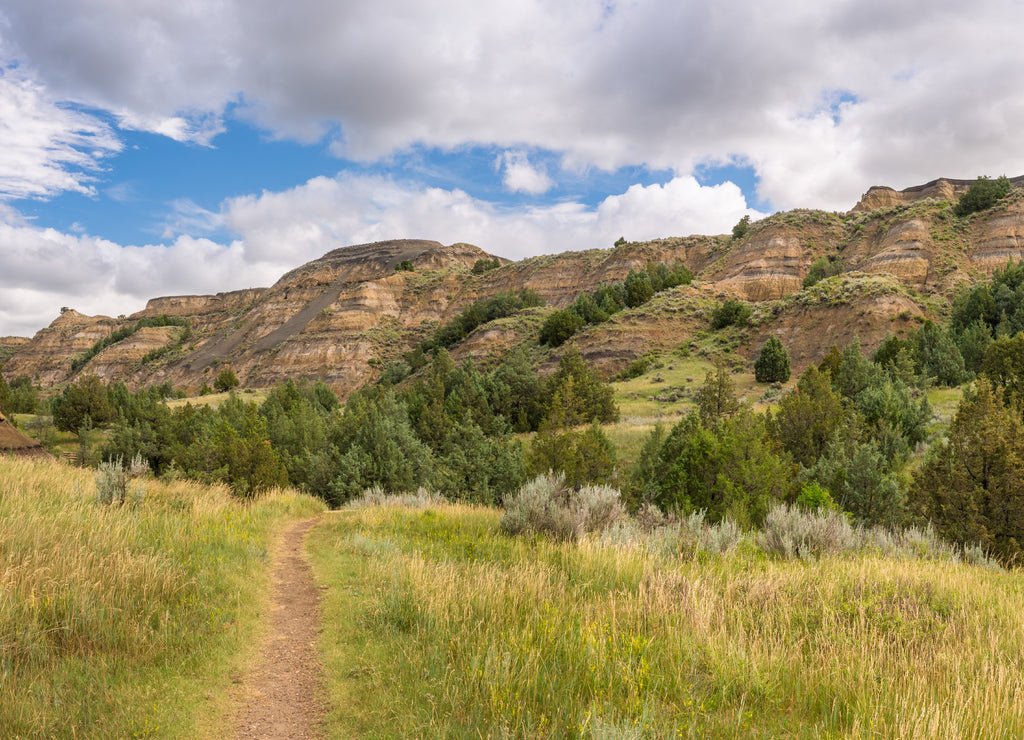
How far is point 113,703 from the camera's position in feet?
11.6

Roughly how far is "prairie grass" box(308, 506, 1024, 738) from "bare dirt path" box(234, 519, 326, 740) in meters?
0.20

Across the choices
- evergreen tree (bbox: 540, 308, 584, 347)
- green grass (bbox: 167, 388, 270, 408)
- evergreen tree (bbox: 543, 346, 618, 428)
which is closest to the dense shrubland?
evergreen tree (bbox: 543, 346, 618, 428)

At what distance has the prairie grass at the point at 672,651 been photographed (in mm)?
3191

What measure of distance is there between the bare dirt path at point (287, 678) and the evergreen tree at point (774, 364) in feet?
154

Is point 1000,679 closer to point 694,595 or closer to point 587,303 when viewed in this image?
point 694,595

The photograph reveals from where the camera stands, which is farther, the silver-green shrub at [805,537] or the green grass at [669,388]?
the green grass at [669,388]

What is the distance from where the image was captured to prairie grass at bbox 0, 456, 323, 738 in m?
3.45

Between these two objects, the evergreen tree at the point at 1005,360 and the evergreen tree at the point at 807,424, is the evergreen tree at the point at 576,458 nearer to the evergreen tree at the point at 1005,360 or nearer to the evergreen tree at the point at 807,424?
the evergreen tree at the point at 807,424

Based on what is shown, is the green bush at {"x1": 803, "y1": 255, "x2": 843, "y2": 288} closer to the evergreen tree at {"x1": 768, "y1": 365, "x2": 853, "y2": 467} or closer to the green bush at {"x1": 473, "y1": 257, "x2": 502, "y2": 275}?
the evergreen tree at {"x1": 768, "y1": 365, "x2": 853, "y2": 467}

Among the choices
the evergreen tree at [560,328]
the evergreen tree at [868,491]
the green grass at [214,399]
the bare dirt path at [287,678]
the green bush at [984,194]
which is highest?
the green bush at [984,194]

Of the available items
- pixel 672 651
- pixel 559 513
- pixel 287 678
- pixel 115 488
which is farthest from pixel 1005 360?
pixel 115 488

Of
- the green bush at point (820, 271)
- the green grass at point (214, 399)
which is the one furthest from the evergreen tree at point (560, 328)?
the green grass at point (214, 399)

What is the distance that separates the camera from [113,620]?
441cm

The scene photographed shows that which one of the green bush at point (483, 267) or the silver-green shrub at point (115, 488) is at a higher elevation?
the green bush at point (483, 267)
